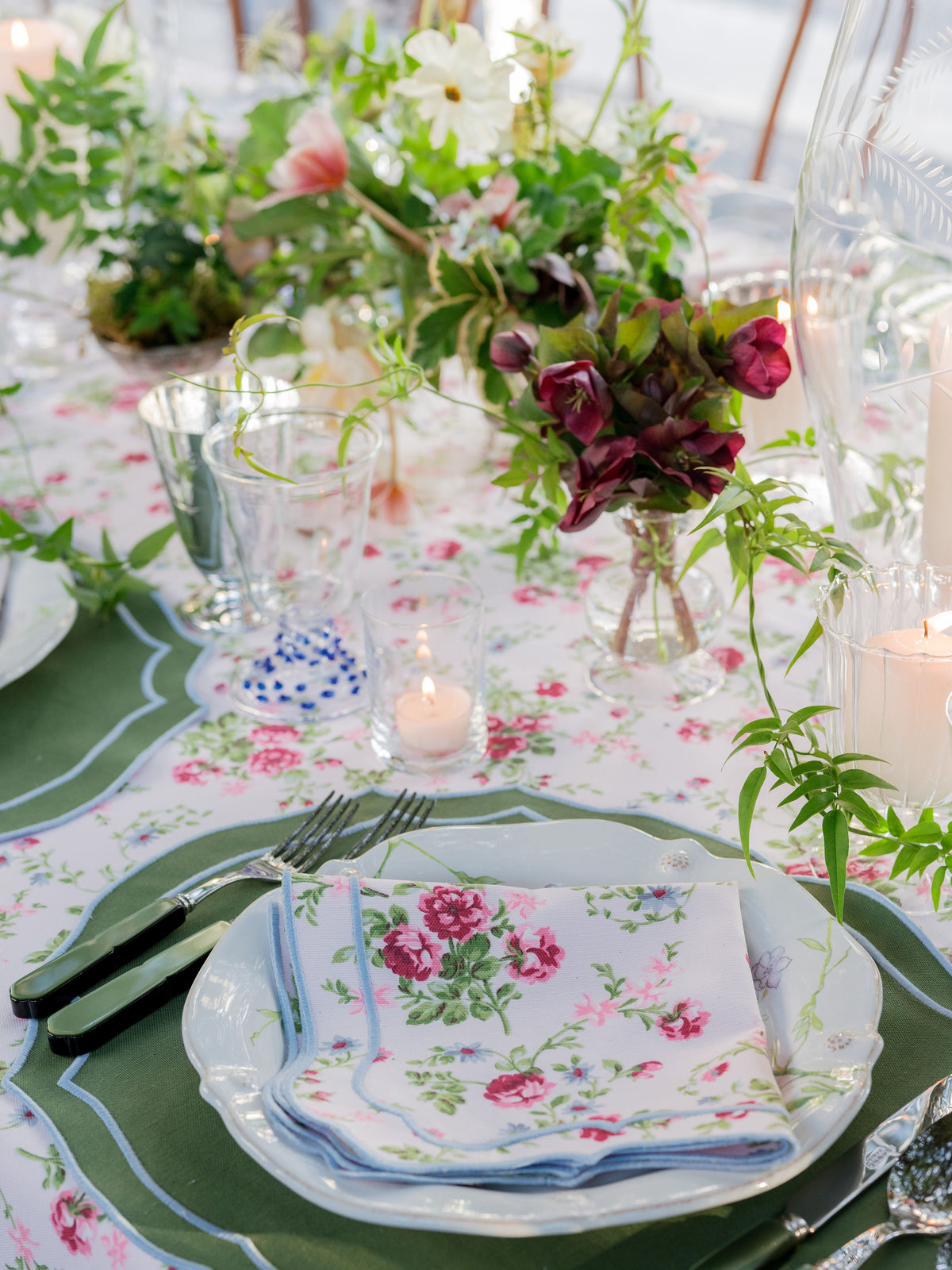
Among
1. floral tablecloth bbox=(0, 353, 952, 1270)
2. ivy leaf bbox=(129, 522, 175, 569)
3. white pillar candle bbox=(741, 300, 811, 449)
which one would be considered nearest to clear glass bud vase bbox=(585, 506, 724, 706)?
floral tablecloth bbox=(0, 353, 952, 1270)

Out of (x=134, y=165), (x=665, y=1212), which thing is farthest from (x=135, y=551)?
(x=665, y=1212)

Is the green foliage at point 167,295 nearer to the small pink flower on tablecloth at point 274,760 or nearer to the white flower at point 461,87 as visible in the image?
the white flower at point 461,87

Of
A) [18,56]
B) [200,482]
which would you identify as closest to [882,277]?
[200,482]

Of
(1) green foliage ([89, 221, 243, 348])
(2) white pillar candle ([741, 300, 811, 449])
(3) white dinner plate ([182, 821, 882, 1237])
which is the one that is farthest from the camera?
(1) green foliage ([89, 221, 243, 348])

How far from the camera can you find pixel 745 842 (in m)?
0.56

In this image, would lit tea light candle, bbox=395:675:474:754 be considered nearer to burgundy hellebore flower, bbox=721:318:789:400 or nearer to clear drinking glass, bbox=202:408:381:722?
clear drinking glass, bbox=202:408:381:722

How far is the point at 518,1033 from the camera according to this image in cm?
56

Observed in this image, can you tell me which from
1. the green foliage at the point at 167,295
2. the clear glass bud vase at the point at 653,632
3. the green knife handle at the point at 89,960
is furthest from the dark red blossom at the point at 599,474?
the green foliage at the point at 167,295

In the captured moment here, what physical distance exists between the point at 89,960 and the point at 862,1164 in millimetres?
392

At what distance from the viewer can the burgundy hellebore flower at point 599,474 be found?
0.71 meters

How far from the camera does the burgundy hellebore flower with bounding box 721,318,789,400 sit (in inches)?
27.8

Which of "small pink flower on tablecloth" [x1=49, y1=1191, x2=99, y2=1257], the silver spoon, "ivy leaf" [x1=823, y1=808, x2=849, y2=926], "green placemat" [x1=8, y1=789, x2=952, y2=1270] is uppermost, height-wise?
"ivy leaf" [x1=823, y1=808, x2=849, y2=926]

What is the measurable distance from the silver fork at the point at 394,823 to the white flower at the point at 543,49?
0.63 m

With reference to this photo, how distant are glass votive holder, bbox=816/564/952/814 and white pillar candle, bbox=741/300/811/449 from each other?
351mm
